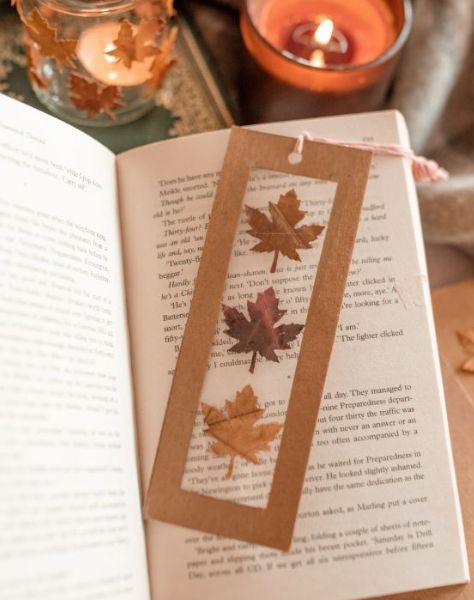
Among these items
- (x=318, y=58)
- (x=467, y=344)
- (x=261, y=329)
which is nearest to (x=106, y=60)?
(x=318, y=58)

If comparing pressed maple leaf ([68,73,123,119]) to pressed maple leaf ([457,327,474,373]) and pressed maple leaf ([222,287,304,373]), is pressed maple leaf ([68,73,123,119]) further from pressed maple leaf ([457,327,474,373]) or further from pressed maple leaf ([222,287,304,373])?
pressed maple leaf ([457,327,474,373])

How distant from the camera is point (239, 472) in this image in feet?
2.03

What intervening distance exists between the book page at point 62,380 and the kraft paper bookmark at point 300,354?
0.13 ft

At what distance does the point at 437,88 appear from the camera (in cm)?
82

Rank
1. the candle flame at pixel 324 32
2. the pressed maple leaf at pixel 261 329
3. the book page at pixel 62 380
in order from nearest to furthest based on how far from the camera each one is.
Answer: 1. the book page at pixel 62 380
2. the pressed maple leaf at pixel 261 329
3. the candle flame at pixel 324 32

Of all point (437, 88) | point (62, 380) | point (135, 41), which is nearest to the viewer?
point (62, 380)

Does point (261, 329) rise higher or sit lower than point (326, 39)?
lower

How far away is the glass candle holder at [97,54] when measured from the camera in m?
0.69

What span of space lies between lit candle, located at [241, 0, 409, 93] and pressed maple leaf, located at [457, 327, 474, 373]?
0.28 m

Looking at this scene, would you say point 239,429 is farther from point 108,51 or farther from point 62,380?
point 108,51

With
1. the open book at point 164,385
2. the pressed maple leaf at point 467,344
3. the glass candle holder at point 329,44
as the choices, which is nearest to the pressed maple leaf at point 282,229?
the open book at point 164,385

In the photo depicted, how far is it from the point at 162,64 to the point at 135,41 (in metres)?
0.05

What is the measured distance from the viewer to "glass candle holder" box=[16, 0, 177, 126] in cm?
69

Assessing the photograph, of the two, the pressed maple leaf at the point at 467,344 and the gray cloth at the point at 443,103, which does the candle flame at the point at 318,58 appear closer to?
the gray cloth at the point at 443,103
